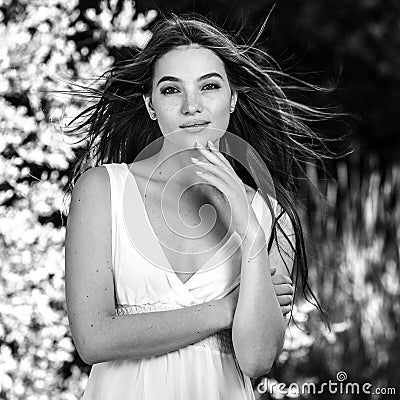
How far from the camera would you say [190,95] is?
2182mm

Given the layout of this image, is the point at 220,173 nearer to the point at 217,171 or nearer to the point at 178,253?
the point at 217,171

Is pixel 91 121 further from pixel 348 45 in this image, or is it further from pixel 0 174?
pixel 348 45

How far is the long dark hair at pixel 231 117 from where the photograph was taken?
2.33 metres

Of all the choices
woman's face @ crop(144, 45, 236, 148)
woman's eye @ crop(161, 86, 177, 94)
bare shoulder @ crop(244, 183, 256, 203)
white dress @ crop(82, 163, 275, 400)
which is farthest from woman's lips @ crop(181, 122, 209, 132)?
bare shoulder @ crop(244, 183, 256, 203)

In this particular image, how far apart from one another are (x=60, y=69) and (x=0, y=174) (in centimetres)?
50

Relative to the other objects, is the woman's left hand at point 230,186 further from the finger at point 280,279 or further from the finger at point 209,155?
the finger at point 280,279

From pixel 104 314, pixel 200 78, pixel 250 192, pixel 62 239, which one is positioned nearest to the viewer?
pixel 104 314

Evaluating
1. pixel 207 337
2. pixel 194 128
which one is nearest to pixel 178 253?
pixel 207 337

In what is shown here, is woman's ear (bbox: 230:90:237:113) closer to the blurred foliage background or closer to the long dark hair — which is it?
the long dark hair

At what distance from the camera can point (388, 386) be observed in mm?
4566

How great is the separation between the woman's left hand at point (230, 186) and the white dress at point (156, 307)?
0.37ft

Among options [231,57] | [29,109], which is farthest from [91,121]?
[29,109]

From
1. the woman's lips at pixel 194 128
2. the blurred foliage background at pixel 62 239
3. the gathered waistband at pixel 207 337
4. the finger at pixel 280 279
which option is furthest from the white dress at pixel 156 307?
the blurred foliage background at pixel 62 239

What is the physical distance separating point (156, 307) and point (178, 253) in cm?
14
